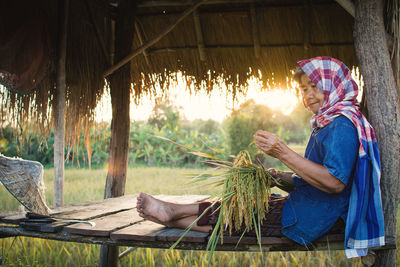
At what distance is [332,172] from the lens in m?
1.72

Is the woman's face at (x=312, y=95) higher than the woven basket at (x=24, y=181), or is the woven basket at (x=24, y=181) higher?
the woman's face at (x=312, y=95)

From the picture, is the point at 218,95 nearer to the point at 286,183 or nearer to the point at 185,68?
the point at 185,68

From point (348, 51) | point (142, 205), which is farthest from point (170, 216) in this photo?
point (348, 51)

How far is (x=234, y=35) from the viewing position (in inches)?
164

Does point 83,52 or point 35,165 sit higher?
point 83,52

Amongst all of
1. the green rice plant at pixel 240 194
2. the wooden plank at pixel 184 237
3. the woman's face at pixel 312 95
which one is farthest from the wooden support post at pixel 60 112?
the woman's face at pixel 312 95

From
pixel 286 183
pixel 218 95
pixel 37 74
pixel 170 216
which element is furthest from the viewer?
pixel 218 95

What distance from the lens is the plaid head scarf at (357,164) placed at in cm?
181

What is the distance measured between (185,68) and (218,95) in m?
0.53

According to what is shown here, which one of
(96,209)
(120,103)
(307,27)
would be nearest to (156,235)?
(96,209)

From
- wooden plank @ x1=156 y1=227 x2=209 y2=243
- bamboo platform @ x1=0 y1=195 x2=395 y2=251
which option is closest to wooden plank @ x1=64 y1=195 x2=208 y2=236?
bamboo platform @ x1=0 y1=195 x2=395 y2=251

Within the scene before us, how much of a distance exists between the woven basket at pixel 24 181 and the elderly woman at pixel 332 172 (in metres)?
1.10

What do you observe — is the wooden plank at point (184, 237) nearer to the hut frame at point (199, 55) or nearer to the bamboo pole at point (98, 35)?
the hut frame at point (199, 55)

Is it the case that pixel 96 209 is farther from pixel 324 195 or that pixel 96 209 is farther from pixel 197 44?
pixel 197 44
